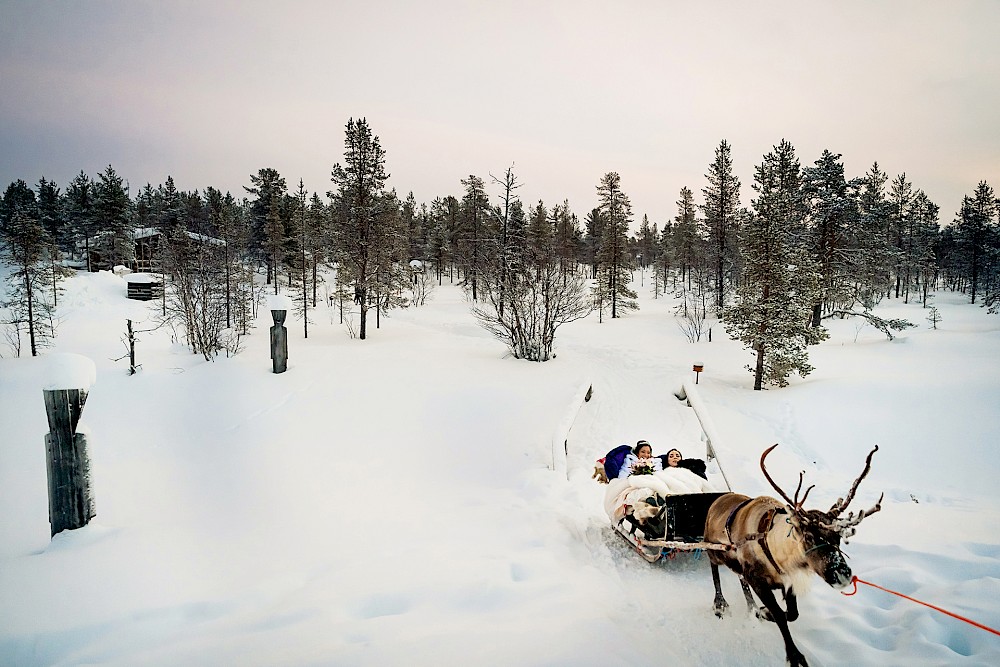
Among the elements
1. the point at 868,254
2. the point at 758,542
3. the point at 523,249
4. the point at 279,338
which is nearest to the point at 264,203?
the point at 523,249

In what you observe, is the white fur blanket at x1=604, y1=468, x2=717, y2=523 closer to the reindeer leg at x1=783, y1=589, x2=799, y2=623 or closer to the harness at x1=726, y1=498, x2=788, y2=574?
the harness at x1=726, y1=498, x2=788, y2=574

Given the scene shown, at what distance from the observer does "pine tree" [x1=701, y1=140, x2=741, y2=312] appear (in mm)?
30016

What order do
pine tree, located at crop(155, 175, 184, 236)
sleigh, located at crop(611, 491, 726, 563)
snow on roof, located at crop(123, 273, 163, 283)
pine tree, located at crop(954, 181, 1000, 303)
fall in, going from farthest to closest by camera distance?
pine tree, located at crop(155, 175, 184, 236)
pine tree, located at crop(954, 181, 1000, 303)
snow on roof, located at crop(123, 273, 163, 283)
sleigh, located at crop(611, 491, 726, 563)

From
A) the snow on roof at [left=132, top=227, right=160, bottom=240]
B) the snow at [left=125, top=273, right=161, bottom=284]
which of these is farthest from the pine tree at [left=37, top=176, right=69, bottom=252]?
the snow at [left=125, top=273, right=161, bottom=284]

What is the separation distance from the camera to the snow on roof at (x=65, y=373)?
411 cm

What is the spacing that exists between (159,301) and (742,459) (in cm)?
3612

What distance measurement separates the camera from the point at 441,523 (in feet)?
Answer: 16.8

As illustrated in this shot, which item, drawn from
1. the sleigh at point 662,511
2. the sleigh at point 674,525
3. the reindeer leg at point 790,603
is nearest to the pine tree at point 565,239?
the sleigh at point 662,511

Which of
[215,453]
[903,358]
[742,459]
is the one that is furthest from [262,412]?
[903,358]

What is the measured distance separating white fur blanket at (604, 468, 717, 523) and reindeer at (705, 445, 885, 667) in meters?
0.58

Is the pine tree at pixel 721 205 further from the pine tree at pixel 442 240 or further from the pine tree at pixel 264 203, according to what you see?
the pine tree at pixel 264 203

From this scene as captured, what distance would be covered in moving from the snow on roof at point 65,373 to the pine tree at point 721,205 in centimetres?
3126

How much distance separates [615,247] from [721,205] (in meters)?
7.54

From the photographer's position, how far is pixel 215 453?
25.1 feet
